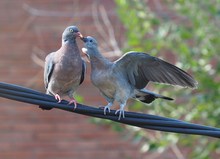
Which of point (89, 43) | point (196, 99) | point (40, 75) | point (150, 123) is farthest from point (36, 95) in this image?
point (40, 75)

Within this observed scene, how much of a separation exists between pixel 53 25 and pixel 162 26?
2.43 meters

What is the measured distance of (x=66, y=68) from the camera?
532cm

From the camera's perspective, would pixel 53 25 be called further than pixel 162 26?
Yes

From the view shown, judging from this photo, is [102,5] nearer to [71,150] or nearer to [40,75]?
[40,75]

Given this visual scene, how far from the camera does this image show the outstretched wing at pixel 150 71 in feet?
17.6

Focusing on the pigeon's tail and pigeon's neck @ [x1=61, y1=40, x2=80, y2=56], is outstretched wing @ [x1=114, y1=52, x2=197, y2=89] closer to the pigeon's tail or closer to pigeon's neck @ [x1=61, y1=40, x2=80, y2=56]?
the pigeon's tail

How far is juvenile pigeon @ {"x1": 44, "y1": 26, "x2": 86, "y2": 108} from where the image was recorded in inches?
210

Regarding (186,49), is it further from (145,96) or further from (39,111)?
(39,111)

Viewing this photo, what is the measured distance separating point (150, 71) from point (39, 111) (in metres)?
3.77

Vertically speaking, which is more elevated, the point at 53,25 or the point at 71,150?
the point at 53,25

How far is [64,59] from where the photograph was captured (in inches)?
210

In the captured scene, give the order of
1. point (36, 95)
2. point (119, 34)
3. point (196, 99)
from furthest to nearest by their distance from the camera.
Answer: point (119, 34) < point (196, 99) < point (36, 95)

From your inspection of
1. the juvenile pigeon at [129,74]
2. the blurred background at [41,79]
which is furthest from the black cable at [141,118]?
the blurred background at [41,79]

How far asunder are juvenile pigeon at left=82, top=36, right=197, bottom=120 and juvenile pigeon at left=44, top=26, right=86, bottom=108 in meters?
0.10
